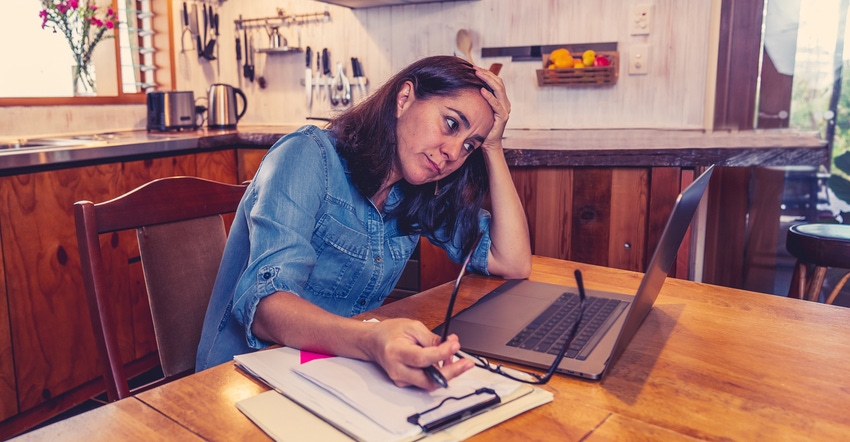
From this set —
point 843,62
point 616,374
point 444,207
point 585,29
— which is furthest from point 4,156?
point 843,62

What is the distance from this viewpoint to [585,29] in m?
2.78

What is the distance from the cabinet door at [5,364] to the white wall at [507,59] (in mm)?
968

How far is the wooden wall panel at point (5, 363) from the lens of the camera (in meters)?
1.96

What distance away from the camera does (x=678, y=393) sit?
743 millimetres

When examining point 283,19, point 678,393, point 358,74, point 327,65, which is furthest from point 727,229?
point 283,19

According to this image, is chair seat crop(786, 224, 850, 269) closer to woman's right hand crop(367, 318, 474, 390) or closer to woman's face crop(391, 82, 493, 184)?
woman's face crop(391, 82, 493, 184)

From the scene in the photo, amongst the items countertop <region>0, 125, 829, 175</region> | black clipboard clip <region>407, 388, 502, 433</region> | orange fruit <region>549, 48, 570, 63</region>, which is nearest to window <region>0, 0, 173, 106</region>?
countertop <region>0, 125, 829, 175</region>

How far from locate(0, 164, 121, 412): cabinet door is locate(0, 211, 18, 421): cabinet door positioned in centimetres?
2

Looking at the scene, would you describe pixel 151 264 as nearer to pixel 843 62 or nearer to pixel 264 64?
pixel 264 64

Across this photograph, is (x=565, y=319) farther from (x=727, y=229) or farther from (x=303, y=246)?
(x=727, y=229)

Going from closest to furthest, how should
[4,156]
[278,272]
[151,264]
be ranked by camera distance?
[278,272] → [151,264] → [4,156]

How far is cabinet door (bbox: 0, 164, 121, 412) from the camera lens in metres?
2.00

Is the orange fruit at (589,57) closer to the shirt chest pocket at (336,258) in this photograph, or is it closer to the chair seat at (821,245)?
the chair seat at (821,245)

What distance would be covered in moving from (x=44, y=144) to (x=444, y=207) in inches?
76.5
